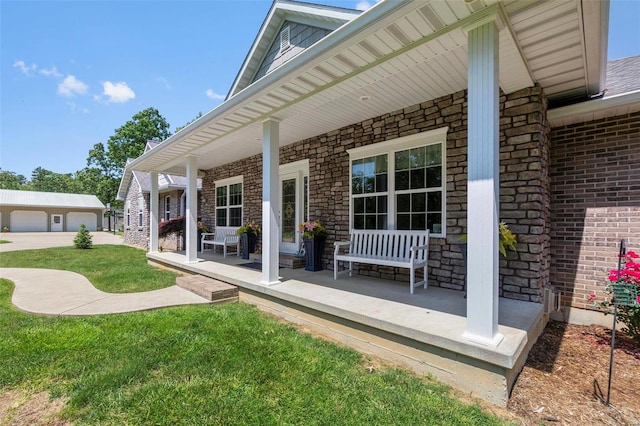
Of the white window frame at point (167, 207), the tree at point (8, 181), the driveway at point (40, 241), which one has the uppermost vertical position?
the tree at point (8, 181)

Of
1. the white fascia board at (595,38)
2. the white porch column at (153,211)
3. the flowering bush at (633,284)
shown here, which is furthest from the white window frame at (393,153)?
the white porch column at (153,211)

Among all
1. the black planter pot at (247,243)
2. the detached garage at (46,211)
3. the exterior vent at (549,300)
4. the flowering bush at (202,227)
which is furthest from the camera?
the detached garage at (46,211)

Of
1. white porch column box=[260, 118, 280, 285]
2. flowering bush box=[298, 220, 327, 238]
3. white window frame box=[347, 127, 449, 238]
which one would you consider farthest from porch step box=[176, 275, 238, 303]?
white window frame box=[347, 127, 449, 238]

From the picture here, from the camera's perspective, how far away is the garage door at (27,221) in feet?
85.9

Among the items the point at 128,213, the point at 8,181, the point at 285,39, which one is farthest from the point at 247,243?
the point at 8,181

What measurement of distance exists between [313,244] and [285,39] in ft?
15.4

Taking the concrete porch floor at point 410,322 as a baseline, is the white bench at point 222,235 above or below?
above

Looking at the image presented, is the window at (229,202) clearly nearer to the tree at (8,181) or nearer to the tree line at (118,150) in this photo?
the tree line at (118,150)

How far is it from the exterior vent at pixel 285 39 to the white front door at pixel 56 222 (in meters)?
33.1

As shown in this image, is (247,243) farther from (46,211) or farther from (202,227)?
(46,211)

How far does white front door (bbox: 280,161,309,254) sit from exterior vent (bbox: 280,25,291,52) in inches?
104

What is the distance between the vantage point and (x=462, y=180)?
407 centimetres

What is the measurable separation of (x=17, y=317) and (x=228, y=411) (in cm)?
380

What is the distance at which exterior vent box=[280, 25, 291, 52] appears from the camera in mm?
6461
